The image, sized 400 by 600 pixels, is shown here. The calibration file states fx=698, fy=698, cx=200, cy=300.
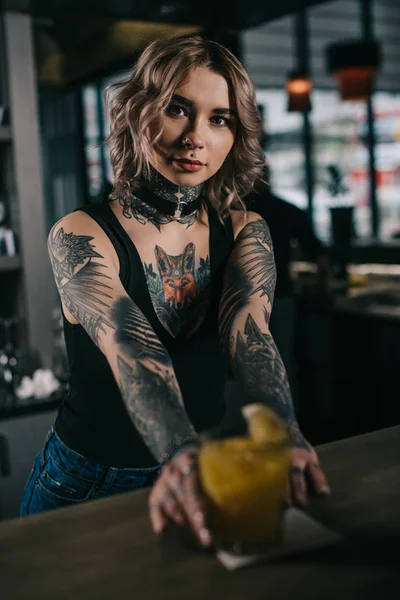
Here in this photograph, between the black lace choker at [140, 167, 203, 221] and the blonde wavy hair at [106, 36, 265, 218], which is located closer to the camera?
the blonde wavy hair at [106, 36, 265, 218]

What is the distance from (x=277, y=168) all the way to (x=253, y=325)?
28.5 feet

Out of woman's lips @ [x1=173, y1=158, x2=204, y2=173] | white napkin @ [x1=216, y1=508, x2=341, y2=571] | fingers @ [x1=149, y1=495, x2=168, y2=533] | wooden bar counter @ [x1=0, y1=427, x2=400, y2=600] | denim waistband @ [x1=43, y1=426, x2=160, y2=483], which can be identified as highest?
woman's lips @ [x1=173, y1=158, x2=204, y2=173]

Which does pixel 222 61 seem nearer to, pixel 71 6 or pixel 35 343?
pixel 35 343

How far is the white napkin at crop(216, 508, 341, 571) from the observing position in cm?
89

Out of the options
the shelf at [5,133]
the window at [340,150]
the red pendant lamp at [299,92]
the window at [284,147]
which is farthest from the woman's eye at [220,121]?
the window at [340,150]

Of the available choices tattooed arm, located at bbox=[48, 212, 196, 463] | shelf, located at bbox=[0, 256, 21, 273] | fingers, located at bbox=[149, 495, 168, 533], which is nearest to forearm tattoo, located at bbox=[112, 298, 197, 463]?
tattooed arm, located at bbox=[48, 212, 196, 463]

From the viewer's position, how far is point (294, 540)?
3.09 feet

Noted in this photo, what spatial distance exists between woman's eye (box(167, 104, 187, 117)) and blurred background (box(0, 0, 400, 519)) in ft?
1.48

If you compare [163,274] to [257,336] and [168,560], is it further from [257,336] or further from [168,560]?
[168,560]

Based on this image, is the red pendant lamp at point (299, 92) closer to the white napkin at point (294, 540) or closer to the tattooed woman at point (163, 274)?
the tattooed woman at point (163, 274)

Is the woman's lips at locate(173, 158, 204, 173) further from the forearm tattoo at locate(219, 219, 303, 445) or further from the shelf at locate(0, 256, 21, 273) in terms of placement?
the shelf at locate(0, 256, 21, 273)

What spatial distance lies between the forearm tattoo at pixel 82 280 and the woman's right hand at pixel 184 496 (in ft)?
1.36

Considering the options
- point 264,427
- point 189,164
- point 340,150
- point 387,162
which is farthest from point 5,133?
point 387,162

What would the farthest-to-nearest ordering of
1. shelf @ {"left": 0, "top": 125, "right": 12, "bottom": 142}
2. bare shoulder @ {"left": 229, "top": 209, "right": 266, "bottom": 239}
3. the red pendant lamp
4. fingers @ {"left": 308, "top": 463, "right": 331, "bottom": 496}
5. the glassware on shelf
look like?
the red pendant lamp
shelf @ {"left": 0, "top": 125, "right": 12, "bottom": 142}
the glassware on shelf
bare shoulder @ {"left": 229, "top": 209, "right": 266, "bottom": 239}
fingers @ {"left": 308, "top": 463, "right": 331, "bottom": 496}
